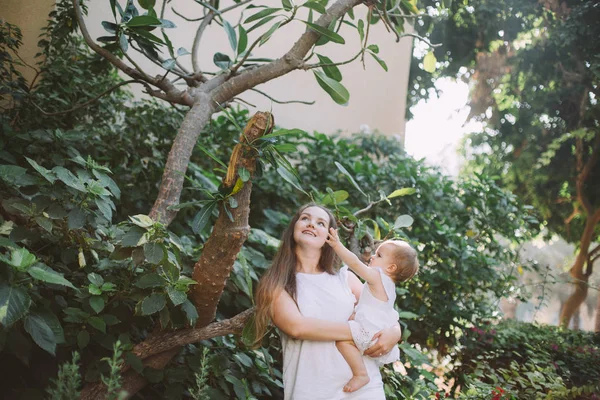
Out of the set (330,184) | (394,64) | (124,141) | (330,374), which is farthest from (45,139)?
(394,64)

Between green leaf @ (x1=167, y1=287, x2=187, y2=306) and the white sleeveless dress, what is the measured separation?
46cm

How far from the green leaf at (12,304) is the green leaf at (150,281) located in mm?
372

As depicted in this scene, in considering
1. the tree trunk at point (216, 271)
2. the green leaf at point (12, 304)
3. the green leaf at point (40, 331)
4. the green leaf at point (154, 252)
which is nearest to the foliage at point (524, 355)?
the tree trunk at point (216, 271)

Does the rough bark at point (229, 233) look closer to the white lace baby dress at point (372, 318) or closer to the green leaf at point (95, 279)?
the green leaf at point (95, 279)

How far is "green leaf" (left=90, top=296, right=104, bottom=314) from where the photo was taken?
186 centimetres

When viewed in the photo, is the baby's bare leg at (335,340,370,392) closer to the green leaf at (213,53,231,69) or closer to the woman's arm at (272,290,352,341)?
the woman's arm at (272,290,352,341)

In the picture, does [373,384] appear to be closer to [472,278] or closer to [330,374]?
[330,374]

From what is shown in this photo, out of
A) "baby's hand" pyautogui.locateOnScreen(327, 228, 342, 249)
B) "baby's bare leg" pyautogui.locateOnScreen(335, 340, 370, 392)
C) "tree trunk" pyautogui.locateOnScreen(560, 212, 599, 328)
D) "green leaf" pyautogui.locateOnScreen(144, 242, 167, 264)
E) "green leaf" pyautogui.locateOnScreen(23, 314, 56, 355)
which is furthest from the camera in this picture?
"tree trunk" pyautogui.locateOnScreen(560, 212, 599, 328)

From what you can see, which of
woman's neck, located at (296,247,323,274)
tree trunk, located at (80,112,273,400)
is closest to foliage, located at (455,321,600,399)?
woman's neck, located at (296,247,323,274)

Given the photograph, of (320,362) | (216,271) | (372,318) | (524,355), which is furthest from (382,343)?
(524,355)

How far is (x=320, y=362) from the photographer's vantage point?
6.32 ft

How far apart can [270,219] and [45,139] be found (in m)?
1.60

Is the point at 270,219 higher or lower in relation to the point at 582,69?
lower

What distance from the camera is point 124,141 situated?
342 cm
